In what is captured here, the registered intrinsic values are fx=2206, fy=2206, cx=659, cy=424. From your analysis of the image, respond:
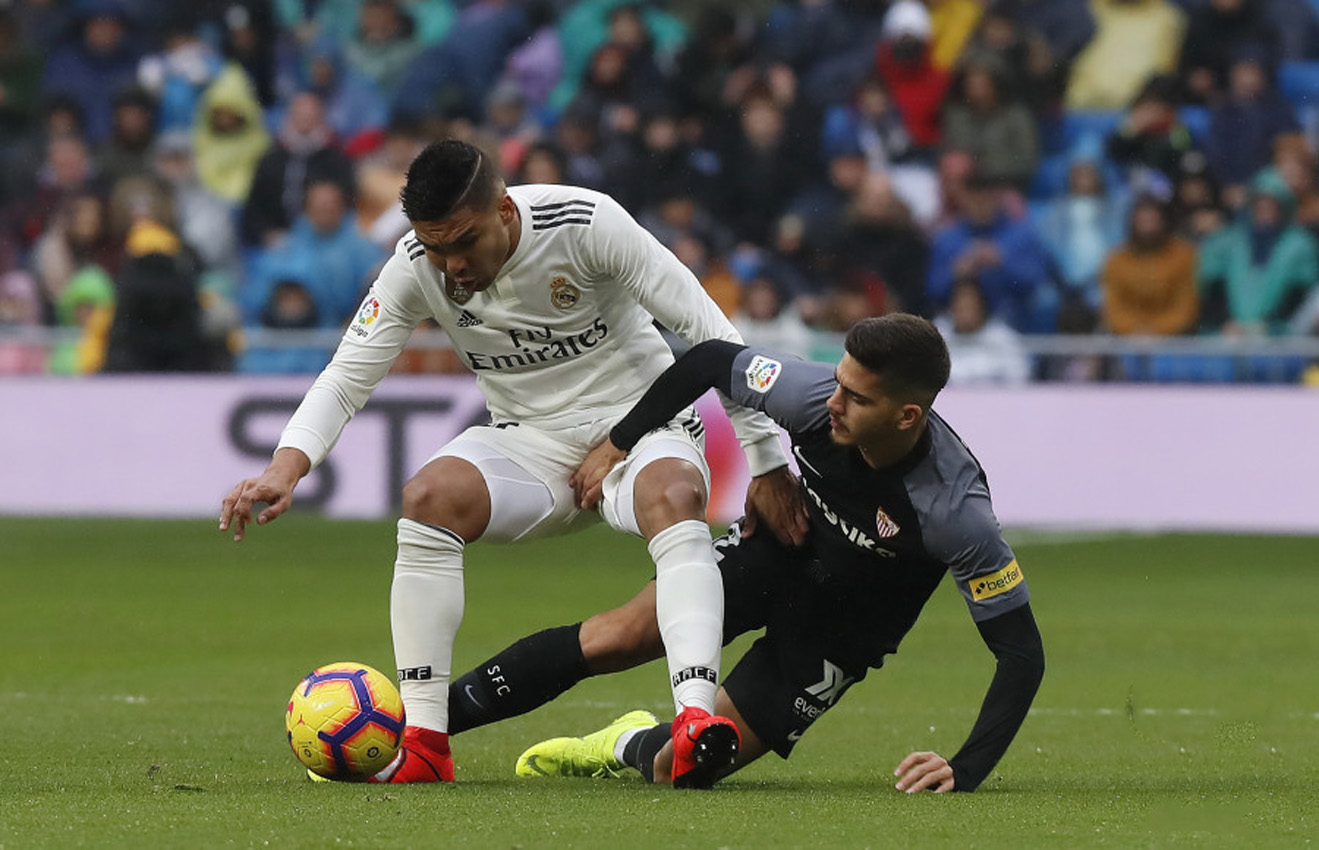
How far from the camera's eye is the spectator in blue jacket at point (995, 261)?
53.1 ft

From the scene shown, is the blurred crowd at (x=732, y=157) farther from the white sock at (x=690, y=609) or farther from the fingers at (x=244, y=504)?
the fingers at (x=244, y=504)

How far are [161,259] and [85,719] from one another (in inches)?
355

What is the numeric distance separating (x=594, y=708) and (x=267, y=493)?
2.47 m

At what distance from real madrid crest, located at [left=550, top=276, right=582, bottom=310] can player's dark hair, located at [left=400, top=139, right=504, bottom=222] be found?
439 mm

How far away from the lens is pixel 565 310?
639cm

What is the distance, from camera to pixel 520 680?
20.7 feet

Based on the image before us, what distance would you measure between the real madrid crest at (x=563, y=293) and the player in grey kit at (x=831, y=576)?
42 centimetres

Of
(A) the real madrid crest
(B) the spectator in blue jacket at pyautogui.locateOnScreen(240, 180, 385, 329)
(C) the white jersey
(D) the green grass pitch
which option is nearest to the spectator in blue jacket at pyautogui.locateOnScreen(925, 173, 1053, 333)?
(D) the green grass pitch

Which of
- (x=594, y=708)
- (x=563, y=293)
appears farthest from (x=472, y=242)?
(x=594, y=708)

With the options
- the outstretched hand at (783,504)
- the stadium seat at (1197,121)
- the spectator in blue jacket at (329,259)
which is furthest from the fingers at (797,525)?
the stadium seat at (1197,121)

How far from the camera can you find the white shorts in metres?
6.24

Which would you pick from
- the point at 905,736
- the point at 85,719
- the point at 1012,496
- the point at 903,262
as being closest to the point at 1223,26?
the point at 903,262

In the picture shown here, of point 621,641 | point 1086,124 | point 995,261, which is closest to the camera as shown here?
point 621,641

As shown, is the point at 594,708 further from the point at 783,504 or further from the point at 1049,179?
the point at 1049,179
